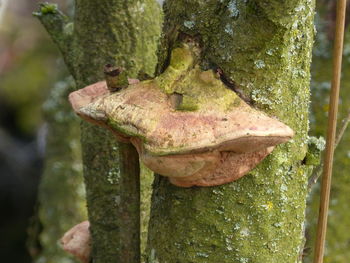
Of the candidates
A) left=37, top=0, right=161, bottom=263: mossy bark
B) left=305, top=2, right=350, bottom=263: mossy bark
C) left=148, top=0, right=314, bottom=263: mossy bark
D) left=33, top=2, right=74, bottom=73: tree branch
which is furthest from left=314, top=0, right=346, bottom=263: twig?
left=305, top=2, right=350, bottom=263: mossy bark

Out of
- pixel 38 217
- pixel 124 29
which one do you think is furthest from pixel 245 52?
pixel 38 217

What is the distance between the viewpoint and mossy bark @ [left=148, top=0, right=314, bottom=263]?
2.51ft

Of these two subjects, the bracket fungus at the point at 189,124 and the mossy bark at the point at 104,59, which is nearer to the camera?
the bracket fungus at the point at 189,124

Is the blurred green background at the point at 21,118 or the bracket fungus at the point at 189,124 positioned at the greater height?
the bracket fungus at the point at 189,124

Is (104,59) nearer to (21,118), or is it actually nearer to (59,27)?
(59,27)

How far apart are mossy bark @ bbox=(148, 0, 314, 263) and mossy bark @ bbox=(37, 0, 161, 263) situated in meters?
0.41

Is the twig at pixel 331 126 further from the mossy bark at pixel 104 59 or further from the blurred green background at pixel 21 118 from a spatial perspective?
the blurred green background at pixel 21 118

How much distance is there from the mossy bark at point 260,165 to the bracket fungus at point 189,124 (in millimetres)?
32

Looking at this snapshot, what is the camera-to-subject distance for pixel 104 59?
1261mm

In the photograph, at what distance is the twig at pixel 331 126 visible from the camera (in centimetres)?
77

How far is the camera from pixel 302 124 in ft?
2.70

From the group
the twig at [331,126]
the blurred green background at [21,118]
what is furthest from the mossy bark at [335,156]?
the blurred green background at [21,118]

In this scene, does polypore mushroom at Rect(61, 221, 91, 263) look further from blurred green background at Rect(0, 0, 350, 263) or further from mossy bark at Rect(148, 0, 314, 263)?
blurred green background at Rect(0, 0, 350, 263)

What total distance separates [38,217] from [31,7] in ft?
18.0
